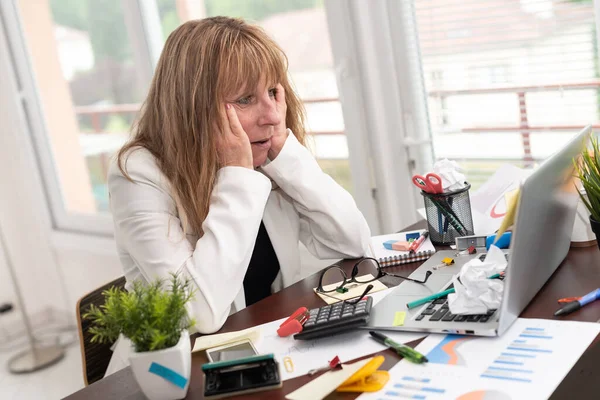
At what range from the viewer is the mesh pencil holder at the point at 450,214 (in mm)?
1476

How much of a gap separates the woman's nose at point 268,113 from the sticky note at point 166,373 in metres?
0.72

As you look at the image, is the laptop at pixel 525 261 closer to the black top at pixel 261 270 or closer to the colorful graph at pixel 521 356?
the colorful graph at pixel 521 356

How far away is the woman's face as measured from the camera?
5.08 ft

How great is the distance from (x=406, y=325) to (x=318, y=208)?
0.58m

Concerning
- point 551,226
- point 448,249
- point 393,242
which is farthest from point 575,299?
point 393,242

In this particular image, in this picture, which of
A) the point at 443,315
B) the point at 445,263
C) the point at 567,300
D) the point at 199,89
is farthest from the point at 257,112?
the point at 567,300

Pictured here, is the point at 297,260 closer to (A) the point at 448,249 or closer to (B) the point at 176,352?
(A) the point at 448,249

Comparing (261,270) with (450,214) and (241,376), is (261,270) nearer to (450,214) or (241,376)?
(450,214)

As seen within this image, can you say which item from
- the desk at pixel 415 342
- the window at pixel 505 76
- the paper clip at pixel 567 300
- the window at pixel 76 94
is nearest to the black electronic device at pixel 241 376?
the desk at pixel 415 342

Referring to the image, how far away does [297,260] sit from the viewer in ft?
5.57

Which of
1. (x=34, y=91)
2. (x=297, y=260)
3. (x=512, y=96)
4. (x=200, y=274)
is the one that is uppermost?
(x=34, y=91)

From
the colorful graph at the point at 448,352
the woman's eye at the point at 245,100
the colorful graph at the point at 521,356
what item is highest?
the woman's eye at the point at 245,100

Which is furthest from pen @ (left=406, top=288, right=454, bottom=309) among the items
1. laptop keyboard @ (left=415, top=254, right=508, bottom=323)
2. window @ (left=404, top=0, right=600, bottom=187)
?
window @ (left=404, top=0, right=600, bottom=187)

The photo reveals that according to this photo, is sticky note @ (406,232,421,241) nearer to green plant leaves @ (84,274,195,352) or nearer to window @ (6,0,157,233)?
green plant leaves @ (84,274,195,352)
